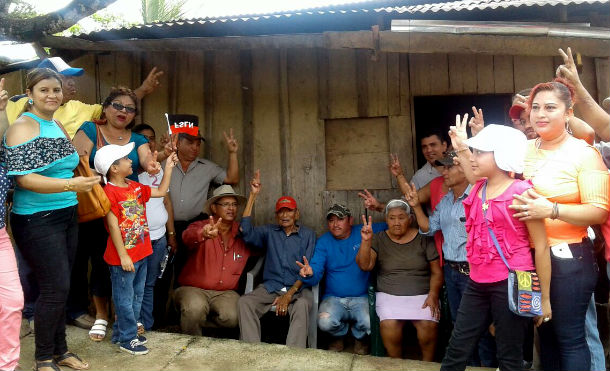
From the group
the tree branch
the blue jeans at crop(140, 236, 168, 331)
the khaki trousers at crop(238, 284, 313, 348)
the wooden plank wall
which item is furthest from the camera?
the wooden plank wall

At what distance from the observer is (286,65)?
17.0ft

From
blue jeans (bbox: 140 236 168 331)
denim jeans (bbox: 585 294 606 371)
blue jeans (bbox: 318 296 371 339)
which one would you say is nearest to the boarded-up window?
blue jeans (bbox: 318 296 371 339)

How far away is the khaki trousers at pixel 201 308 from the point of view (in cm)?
440

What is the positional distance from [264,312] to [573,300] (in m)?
2.66

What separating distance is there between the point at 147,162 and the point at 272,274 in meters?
1.65

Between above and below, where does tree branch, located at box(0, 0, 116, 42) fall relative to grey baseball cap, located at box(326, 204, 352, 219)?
above

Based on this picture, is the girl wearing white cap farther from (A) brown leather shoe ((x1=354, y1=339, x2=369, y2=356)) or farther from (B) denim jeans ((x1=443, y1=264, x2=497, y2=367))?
(A) brown leather shoe ((x1=354, y1=339, x2=369, y2=356))

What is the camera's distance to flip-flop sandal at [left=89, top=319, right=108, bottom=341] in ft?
12.4

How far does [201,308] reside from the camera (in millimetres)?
4414

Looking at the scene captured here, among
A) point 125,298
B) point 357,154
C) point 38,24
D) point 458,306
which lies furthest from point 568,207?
point 38,24

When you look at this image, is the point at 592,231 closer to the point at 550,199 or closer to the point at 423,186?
the point at 550,199

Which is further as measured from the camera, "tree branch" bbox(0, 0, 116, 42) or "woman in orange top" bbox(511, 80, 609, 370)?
"tree branch" bbox(0, 0, 116, 42)

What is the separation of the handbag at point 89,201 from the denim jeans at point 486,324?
2.41m

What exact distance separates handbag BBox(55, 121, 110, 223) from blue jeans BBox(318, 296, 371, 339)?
6.80 ft
